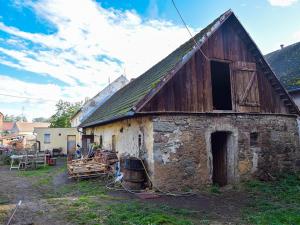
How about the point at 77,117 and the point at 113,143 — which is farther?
the point at 77,117

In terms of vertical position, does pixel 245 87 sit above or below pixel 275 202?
above

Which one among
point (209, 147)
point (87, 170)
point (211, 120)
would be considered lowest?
point (87, 170)

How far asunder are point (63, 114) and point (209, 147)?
3523 cm

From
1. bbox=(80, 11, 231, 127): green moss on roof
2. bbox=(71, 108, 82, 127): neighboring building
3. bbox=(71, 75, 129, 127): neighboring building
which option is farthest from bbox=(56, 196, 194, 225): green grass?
bbox=(71, 108, 82, 127): neighboring building

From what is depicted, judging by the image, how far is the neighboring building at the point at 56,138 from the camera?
92.2 ft

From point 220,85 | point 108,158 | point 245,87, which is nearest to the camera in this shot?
point 245,87

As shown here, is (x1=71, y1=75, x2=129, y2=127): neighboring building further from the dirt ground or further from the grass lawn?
the grass lawn

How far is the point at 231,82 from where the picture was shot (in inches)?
427

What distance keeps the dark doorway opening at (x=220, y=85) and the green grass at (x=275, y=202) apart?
374 centimetres

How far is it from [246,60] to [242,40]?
842mm

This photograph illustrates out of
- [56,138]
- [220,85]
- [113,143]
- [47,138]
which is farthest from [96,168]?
[47,138]

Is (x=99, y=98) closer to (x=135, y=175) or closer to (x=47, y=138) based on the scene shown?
(x=47, y=138)

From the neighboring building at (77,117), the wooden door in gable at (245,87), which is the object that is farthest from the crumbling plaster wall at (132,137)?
the neighboring building at (77,117)

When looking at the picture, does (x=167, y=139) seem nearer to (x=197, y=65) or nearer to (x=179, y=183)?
(x=179, y=183)
